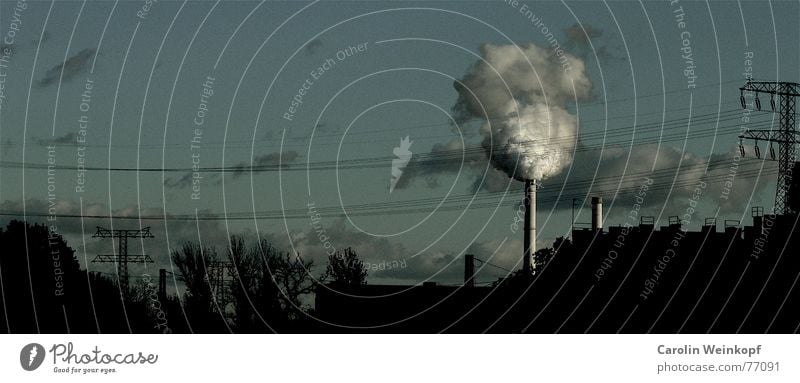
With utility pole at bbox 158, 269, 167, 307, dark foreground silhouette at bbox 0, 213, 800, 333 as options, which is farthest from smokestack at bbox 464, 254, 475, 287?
utility pole at bbox 158, 269, 167, 307

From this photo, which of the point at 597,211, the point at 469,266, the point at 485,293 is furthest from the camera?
the point at 469,266

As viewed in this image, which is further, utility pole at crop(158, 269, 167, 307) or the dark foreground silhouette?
utility pole at crop(158, 269, 167, 307)

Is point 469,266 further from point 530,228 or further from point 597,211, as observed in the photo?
point 597,211

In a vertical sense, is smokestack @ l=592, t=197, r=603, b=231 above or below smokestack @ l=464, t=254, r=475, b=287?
above

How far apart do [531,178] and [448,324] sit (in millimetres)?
20846

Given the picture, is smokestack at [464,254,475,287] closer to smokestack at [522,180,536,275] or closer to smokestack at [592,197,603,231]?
smokestack at [522,180,536,275]

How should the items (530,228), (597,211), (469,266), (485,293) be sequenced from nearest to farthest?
(485,293), (597,211), (530,228), (469,266)

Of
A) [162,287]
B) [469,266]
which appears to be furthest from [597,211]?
[162,287]

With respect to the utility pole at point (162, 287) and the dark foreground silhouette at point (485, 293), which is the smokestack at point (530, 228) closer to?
the dark foreground silhouette at point (485, 293)

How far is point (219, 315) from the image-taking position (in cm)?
9494

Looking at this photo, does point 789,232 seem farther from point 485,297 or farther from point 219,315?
point 219,315
